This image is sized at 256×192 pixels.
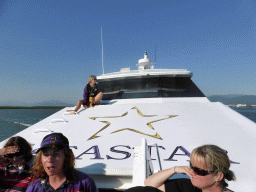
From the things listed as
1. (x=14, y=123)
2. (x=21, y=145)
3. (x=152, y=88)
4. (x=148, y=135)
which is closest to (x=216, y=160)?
(x=148, y=135)

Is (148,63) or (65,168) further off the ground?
(148,63)

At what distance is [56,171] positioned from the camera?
111 centimetres

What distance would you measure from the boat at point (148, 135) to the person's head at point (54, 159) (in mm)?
350

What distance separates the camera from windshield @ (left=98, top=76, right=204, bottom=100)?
3954 millimetres

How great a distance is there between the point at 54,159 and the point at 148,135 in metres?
1.28

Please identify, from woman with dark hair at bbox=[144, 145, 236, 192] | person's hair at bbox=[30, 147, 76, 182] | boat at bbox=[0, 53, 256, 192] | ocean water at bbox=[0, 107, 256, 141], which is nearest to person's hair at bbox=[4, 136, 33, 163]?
person's hair at bbox=[30, 147, 76, 182]

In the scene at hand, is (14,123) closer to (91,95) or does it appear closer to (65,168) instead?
(91,95)

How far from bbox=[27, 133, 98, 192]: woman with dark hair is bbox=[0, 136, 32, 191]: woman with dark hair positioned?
211mm

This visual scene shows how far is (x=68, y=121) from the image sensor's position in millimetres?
2803

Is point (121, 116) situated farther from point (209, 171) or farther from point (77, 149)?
point (209, 171)

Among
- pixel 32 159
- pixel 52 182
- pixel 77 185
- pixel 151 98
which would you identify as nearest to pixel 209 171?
pixel 77 185

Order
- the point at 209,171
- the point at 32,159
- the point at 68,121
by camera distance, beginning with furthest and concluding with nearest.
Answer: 1. the point at 68,121
2. the point at 32,159
3. the point at 209,171

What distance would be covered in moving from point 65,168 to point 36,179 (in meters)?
0.26

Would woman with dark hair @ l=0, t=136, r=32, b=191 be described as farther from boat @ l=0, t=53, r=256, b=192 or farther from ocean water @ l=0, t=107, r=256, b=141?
ocean water @ l=0, t=107, r=256, b=141
